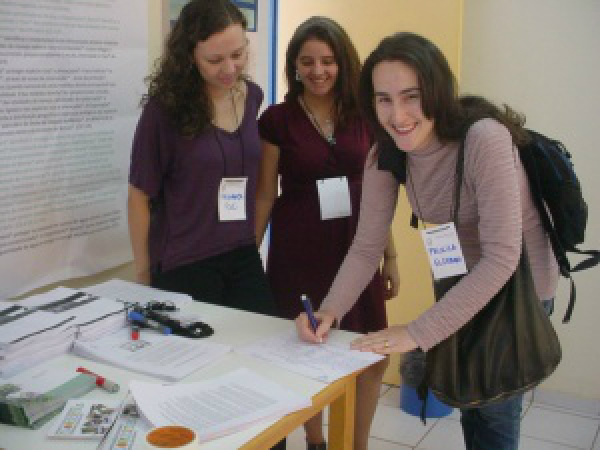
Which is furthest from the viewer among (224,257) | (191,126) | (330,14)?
(330,14)

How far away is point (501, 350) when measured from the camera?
Result: 160cm

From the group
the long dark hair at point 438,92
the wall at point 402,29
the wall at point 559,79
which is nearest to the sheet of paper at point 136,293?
the long dark hair at point 438,92

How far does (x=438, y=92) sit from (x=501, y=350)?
23.4 inches

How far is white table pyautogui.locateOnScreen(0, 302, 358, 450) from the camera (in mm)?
1288

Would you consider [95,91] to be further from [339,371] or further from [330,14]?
[330,14]

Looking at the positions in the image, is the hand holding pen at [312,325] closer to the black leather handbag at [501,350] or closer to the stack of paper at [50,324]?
the black leather handbag at [501,350]

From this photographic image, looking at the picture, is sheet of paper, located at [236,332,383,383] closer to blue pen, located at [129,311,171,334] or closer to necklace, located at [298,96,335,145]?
blue pen, located at [129,311,171,334]

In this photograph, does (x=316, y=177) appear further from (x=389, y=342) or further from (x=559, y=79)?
(x=559, y=79)

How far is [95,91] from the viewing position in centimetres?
218

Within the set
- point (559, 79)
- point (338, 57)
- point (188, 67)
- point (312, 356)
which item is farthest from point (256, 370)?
point (559, 79)

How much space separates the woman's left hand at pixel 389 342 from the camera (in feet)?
5.29

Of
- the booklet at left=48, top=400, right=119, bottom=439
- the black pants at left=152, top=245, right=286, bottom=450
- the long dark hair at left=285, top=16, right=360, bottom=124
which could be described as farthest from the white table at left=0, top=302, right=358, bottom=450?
the long dark hair at left=285, top=16, right=360, bottom=124

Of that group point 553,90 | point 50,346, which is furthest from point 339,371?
point 553,90

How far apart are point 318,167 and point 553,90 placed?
1.37 m
